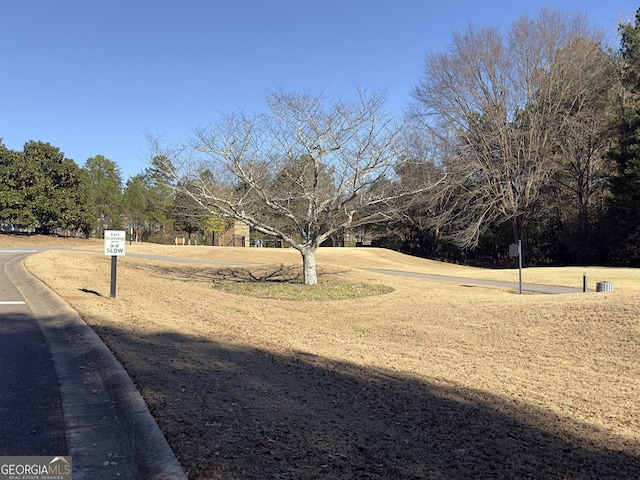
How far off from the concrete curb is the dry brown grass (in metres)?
0.16

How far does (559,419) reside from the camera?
6340 millimetres

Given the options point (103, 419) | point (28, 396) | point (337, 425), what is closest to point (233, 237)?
point (28, 396)

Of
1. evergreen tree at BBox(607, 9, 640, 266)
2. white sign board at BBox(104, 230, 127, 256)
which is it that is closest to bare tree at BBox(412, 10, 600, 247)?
evergreen tree at BBox(607, 9, 640, 266)

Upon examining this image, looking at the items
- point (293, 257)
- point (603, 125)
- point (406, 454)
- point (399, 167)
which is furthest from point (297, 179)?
point (603, 125)

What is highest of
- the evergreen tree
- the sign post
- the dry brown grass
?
the evergreen tree

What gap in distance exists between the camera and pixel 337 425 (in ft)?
14.9

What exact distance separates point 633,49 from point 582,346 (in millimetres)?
36357

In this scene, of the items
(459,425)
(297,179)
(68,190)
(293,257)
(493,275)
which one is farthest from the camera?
(68,190)

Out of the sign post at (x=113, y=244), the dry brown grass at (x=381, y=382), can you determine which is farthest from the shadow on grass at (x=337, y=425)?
the sign post at (x=113, y=244)

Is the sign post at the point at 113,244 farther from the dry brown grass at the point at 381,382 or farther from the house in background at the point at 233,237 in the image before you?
the house in background at the point at 233,237

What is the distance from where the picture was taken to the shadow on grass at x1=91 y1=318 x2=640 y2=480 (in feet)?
11.9

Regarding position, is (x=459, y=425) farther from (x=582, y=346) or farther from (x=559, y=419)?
(x=582, y=346)

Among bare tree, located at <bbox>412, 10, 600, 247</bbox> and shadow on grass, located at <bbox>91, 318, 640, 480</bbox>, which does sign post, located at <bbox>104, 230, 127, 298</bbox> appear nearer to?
shadow on grass, located at <bbox>91, 318, 640, 480</bbox>

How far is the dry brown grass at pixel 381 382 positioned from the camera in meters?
3.94
